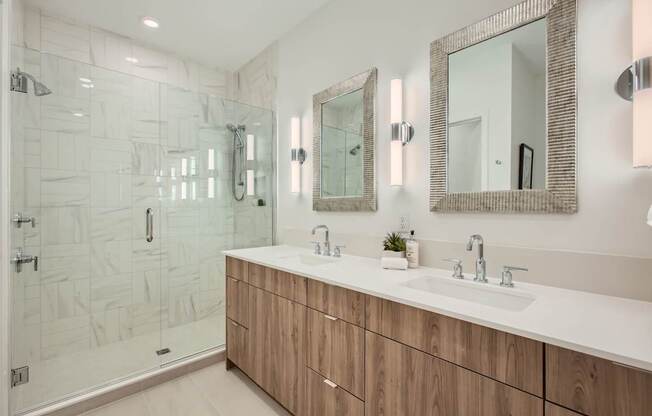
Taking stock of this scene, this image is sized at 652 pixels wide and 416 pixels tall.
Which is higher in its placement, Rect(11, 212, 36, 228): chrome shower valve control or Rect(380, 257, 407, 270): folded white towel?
Rect(11, 212, 36, 228): chrome shower valve control

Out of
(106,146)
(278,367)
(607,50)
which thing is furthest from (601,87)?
(106,146)

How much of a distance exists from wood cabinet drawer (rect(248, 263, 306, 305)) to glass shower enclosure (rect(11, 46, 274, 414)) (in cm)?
79

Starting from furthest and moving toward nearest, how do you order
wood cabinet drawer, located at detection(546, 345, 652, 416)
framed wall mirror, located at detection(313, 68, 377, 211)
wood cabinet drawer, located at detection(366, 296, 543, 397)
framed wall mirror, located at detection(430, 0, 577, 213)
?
1. framed wall mirror, located at detection(313, 68, 377, 211)
2. framed wall mirror, located at detection(430, 0, 577, 213)
3. wood cabinet drawer, located at detection(366, 296, 543, 397)
4. wood cabinet drawer, located at detection(546, 345, 652, 416)

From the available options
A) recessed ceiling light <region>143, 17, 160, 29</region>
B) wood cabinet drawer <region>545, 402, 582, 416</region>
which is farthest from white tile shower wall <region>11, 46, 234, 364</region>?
wood cabinet drawer <region>545, 402, 582, 416</region>

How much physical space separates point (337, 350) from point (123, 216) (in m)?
2.11

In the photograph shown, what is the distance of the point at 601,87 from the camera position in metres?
1.11

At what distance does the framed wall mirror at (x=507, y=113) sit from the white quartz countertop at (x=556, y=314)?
0.35 m

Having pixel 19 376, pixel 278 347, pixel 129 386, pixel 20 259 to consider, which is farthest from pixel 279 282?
pixel 19 376

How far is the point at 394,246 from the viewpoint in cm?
163

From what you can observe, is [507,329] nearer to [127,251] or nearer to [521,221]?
[521,221]

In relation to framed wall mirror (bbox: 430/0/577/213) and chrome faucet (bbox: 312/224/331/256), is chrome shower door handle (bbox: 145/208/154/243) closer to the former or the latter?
Result: chrome faucet (bbox: 312/224/331/256)

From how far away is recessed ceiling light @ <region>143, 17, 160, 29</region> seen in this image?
93.1 inches

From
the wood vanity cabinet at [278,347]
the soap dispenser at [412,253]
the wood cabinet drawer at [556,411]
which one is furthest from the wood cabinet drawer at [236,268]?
the wood cabinet drawer at [556,411]

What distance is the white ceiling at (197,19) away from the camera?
7.22 ft
